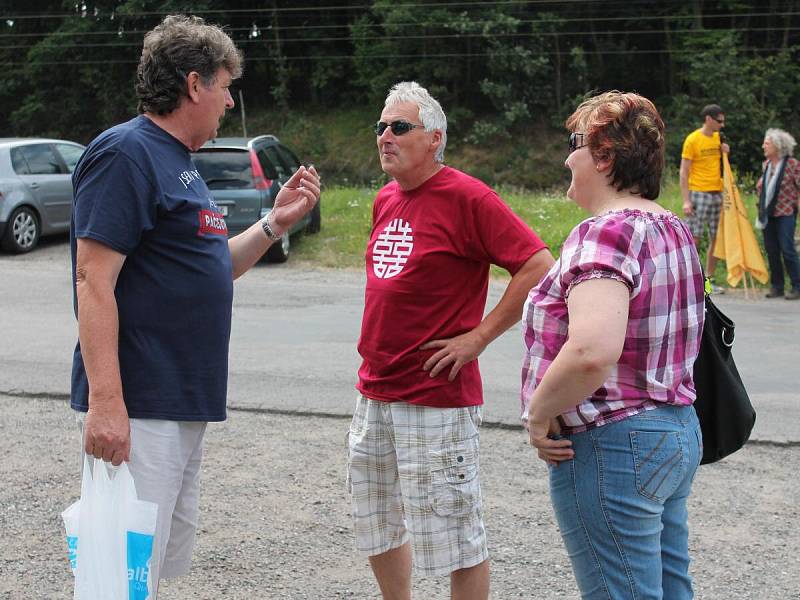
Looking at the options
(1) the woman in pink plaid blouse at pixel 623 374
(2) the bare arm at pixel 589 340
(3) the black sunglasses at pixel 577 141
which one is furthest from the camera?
(3) the black sunglasses at pixel 577 141

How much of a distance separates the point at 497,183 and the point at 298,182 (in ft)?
97.7

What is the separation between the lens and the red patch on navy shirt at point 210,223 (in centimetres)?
278

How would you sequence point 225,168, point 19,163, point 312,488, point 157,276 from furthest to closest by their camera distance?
point 19,163, point 225,168, point 312,488, point 157,276

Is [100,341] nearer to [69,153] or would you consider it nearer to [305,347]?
[305,347]

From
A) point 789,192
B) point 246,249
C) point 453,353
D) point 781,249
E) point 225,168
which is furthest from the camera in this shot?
point 225,168

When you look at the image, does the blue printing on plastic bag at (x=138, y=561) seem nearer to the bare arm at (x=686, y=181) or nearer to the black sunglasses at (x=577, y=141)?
the black sunglasses at (x=577, y=141)

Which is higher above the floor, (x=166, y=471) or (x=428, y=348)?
(x=428, y=348)

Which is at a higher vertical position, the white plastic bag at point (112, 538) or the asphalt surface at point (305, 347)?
the white plastic bag at point (112, 538)

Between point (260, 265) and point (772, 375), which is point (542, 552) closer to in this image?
point (772, 375)

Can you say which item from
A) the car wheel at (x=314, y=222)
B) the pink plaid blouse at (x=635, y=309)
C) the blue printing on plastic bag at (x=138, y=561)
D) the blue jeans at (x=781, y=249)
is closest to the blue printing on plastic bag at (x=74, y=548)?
the blue printing on plastic bag at (x=138, y=561)

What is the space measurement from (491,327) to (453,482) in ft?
1.76

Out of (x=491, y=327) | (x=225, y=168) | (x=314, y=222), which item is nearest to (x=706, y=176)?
(x=314, y=222)

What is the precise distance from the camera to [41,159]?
15.2 m

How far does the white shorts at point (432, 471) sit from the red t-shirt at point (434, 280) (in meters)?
0.06
